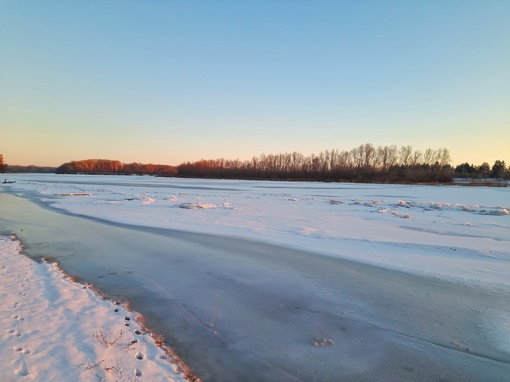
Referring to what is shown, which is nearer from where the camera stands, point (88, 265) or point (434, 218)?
point (88, 265)

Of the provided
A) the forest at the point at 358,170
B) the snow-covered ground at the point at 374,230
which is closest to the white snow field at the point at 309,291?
the snow-covered ground at the point at 374,230

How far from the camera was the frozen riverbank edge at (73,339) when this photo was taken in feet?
8.37

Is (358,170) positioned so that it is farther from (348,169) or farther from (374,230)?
(374,230)

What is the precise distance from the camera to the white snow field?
9.84 feet

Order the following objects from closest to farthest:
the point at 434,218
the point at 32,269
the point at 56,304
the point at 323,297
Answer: the point at 56,304, the point at 323,297, the point at 32,269, the point at 434,218

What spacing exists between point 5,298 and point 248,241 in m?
5.09

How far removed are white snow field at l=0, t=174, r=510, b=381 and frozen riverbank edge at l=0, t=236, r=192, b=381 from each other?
13cm

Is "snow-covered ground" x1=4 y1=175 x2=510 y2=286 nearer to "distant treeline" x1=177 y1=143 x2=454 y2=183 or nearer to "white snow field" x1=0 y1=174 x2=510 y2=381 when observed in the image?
"white snow field" x1=0 y1=174 x2=510 y2=381

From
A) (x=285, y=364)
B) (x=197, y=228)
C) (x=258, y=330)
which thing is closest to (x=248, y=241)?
(x=197, y=228)

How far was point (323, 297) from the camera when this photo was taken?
4.49 m

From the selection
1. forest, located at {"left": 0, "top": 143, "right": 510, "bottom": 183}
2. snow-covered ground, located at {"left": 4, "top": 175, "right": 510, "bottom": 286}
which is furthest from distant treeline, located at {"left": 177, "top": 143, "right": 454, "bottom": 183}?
snow-covered ground, located at {"left": 4, "top": 175, "right": 510, "bottom": 286}

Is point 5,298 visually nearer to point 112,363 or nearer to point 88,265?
point 88,265

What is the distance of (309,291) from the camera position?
4707mm

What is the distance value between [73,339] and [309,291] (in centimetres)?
316
